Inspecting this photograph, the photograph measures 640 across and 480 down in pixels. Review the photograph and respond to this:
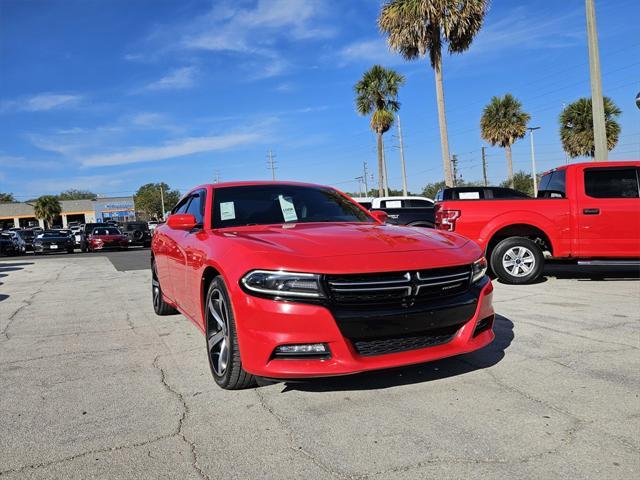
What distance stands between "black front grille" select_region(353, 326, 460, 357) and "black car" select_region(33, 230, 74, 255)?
28569mm

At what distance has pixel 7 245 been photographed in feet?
88.4

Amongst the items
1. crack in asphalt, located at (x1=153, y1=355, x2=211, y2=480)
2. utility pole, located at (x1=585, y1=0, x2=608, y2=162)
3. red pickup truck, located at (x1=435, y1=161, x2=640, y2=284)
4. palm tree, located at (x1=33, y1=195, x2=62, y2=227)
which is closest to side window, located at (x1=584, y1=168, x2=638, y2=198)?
red pickup truck, located at (x1=435, y1=161, x2=640, y2=284)

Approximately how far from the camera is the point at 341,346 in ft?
9.80

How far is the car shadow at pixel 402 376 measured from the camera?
139 inches

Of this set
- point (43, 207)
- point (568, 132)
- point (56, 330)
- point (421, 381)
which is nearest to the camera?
point (421, 381)

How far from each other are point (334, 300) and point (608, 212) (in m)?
6.49

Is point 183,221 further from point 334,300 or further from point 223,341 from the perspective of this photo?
point 334,300

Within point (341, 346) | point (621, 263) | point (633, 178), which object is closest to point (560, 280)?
point (621, 263)

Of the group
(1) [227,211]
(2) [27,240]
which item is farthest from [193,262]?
(2) [27,240]

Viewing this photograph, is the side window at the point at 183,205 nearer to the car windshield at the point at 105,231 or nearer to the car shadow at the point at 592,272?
the car shadow at the point at 592,272

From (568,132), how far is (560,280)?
3162 cm

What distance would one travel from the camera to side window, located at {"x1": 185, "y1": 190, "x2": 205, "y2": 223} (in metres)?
4.80

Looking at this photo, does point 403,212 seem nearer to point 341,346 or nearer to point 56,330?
point 56,330

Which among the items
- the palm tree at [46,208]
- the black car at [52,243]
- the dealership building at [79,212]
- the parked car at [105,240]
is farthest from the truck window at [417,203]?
the palm tree at [46,208]
